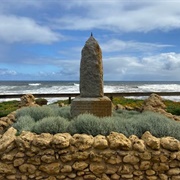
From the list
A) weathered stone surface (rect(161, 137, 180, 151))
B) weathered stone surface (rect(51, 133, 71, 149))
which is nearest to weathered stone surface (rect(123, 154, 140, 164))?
weathered stone surface (rect(161, 137, 180, 151))

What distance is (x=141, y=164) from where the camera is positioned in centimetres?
488

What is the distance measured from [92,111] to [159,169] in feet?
9.32

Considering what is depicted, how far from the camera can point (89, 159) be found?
4.85 m

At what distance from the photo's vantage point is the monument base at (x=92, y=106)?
24.2 feet

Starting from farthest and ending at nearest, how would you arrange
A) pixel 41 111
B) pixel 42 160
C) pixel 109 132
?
pixel 41 111
pixel 109 132
pixel 42 160

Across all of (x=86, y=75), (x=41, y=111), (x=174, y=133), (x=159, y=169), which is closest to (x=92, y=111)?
(x=86, y=75)

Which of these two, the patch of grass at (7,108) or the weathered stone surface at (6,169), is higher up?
the patch of grass at (7,108)

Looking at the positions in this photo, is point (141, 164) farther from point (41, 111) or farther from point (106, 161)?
point (41, 111)

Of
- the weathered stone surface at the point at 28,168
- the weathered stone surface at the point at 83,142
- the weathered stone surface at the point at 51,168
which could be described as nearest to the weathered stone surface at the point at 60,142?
the weathered stone surface at the point at 83,142

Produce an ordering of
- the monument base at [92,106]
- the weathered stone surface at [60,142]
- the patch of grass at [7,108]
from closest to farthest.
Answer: the weathered stone surface at [60,142], the monument base at [92,106], the patch of grass at [7,108]

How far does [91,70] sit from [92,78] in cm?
22

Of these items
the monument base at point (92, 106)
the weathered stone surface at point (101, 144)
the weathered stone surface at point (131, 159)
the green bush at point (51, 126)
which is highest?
the monument base at point (92, 106)

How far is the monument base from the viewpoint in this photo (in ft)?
24.2

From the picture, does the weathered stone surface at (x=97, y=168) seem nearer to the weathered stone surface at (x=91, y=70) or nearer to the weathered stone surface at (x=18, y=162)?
the weathered stone surface at (x=18, y=162)
